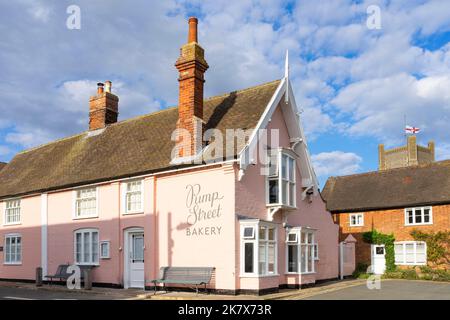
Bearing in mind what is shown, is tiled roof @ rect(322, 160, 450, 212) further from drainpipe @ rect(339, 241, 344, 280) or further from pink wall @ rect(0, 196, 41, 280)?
pink wall @ rect(0, 196, 41, 280)

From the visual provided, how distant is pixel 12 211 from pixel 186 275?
39.6ft

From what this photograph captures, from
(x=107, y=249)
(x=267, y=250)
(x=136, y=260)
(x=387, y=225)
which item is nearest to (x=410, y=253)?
(x=387, y=225)

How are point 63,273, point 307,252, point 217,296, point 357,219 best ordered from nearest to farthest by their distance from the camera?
point 217,296
point 307,252
point 63,273
point 357,219

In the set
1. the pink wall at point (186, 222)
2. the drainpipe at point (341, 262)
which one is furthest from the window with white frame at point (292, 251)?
the drainpipe at point (341, 262)

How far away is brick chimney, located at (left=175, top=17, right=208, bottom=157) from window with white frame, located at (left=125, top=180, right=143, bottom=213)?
2237mm

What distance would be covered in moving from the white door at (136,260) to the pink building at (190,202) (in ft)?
0.13


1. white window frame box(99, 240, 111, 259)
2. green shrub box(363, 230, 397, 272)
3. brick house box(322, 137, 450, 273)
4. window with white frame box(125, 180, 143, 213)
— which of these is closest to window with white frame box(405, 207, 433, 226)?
brick house box(322, 137, 450, 273)

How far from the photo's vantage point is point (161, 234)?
18.8m

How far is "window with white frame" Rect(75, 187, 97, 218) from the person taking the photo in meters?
21.3

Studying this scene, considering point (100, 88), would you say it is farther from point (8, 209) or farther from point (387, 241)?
point (387, 241)

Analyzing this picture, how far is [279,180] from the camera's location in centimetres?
1897

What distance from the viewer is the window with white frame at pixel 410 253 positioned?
98.8ft
